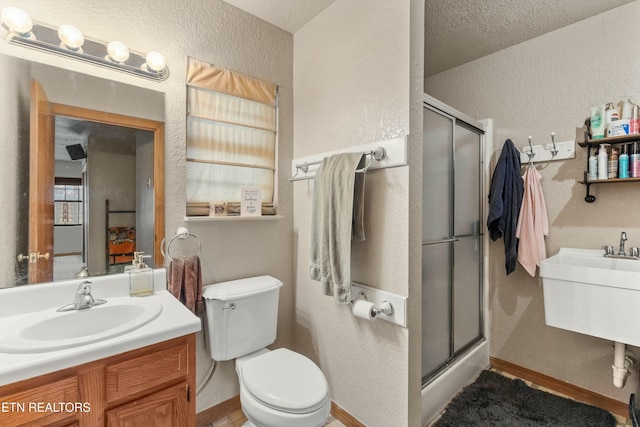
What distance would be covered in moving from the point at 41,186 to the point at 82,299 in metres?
0.52

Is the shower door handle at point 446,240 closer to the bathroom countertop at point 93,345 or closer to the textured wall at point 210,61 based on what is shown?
the textured wall at point 210,61

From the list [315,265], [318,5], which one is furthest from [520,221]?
[318,5]

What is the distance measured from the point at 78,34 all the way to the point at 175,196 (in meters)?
0.81

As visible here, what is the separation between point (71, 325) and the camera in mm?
1142

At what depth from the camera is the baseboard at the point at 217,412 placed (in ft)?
5.38

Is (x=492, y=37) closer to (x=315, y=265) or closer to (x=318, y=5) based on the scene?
(x=318, y=5)

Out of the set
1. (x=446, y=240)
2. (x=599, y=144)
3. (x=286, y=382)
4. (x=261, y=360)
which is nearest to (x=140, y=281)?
(x=261, y=360)

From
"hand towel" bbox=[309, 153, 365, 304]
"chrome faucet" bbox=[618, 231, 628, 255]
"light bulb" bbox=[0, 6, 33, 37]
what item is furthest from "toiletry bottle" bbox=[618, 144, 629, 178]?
"light bulb" bbox=[0, 6, 33, 37]

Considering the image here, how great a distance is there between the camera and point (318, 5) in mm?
1764

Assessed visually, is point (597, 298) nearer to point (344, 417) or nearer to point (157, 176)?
point (344, 417)

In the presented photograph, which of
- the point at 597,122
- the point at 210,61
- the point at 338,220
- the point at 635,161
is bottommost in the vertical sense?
the point at 338,220

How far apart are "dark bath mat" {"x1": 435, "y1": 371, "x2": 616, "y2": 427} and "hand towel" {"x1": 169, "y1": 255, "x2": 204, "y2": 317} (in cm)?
152

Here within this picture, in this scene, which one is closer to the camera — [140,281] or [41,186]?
[41,186]

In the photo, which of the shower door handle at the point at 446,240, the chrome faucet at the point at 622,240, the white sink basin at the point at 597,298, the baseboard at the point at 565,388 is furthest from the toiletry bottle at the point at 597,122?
the baseboard at the point at 565,388
